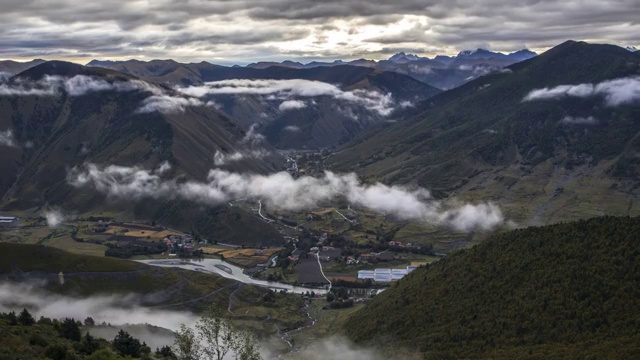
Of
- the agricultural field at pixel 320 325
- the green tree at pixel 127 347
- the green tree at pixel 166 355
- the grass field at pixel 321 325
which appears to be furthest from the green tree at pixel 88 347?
the grass field at pixel 321 325

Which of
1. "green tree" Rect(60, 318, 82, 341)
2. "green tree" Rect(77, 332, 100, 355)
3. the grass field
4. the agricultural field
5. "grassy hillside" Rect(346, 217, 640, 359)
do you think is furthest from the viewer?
the grass field

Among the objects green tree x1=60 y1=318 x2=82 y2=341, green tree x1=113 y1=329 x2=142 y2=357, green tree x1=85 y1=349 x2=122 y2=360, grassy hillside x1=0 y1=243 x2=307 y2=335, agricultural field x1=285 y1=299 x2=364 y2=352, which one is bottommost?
agricultural field x1=285 y1=299 x2=364 y2=352

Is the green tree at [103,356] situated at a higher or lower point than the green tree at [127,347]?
higher

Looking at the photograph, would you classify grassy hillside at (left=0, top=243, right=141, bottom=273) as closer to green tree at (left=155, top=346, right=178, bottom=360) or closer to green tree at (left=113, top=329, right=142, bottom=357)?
green tree at (left=155, top=346, right=178, bottom=360)

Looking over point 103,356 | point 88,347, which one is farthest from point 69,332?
point 103,356

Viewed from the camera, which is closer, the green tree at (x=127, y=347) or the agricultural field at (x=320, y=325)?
the green tree at (x=127, y=347)

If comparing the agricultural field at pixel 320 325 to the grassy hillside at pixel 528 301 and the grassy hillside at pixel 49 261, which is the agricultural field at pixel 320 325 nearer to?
the grassy hillside at pixel 528 301

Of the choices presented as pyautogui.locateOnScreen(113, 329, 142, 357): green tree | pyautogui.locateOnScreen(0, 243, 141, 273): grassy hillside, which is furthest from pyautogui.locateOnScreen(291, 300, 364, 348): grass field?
pyautogui.locateOnScreen(113, 329, 142, 357): green tree

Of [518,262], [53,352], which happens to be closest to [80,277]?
[53,352]
